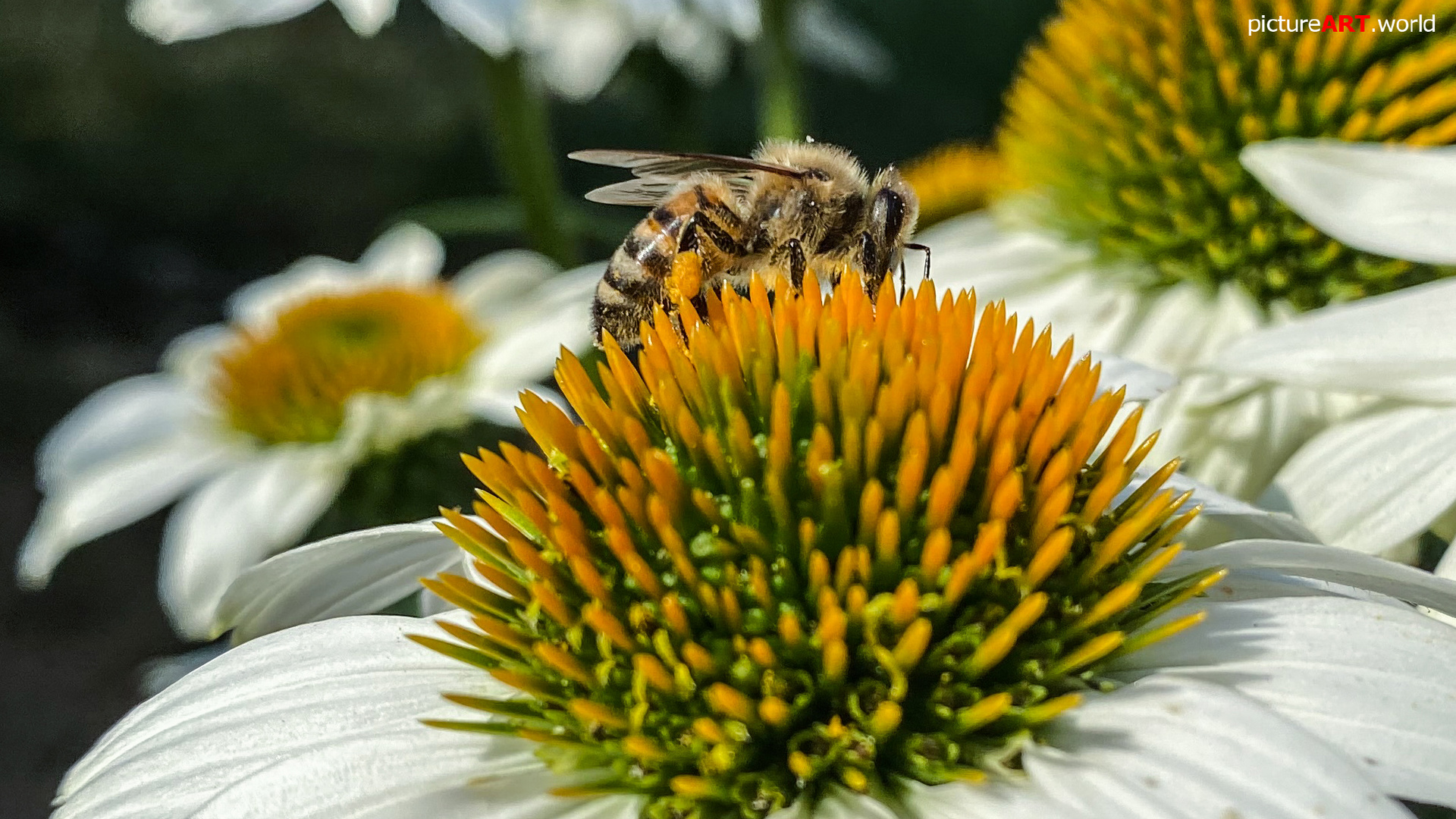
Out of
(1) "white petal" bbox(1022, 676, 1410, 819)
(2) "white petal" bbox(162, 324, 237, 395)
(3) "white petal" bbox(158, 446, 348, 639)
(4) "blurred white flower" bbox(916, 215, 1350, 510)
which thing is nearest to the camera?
(1) "white petal" bbox(1022, 676, 1410, 819)

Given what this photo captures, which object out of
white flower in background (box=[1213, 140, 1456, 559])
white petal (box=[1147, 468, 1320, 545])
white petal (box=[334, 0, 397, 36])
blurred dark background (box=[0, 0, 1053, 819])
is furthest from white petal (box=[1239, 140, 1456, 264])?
blurred dark background (box=[0, 0, 1053, 819])

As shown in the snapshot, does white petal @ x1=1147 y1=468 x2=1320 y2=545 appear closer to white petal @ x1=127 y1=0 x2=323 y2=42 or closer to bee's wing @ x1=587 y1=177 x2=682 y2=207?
bee's wing @ x1=587 y1=177 x2=682 y2=207

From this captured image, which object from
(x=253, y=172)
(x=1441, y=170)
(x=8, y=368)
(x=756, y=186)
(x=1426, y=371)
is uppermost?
(x=253, y=172)

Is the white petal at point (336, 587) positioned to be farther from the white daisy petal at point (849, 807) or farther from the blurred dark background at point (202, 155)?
the blurred dark background at point (202, 155)

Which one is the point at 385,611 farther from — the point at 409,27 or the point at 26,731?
the point at 409,27

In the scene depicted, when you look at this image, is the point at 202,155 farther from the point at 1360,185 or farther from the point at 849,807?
the point at 849,807

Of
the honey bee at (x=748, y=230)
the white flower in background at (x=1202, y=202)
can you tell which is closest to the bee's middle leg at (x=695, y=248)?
the honey bee at (x=748, y=230)

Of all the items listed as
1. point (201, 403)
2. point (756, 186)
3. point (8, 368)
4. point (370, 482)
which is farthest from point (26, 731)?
point (756, 186)
